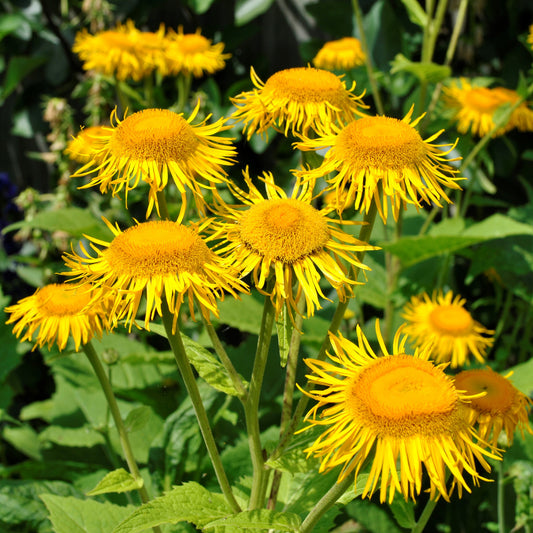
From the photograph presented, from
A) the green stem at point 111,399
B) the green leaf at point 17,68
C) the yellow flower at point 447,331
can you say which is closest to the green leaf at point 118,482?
the green stem at point 111,399

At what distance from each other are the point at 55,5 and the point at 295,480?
2.43 meters

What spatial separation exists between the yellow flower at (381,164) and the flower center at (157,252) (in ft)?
0.56

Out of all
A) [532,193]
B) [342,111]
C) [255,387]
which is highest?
[342,111]

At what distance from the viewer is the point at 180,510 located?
76cm

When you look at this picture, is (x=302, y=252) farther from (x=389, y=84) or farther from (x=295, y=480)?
(x=389, y=84)

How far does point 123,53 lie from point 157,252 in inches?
48.8

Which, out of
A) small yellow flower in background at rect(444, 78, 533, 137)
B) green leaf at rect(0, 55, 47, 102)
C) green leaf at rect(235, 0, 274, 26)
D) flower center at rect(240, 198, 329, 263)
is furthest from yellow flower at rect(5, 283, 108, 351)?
green leaf at rect(0, 55, 47, 102)

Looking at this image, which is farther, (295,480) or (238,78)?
(238,78)

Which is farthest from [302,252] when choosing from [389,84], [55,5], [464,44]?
[55,5]

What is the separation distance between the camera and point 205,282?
2.21 ft

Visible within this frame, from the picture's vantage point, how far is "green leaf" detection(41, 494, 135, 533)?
1013 millimetres

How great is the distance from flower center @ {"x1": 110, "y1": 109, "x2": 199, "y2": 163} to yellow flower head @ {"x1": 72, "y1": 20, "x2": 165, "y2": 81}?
1.02 meters

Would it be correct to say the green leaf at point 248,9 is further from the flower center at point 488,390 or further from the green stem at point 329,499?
the green stem at point 329,499

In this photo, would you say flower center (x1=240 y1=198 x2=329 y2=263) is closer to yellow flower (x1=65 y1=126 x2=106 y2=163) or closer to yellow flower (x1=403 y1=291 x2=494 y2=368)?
yellow flower (x1=65 y1=126 x2=106 y2=163)
